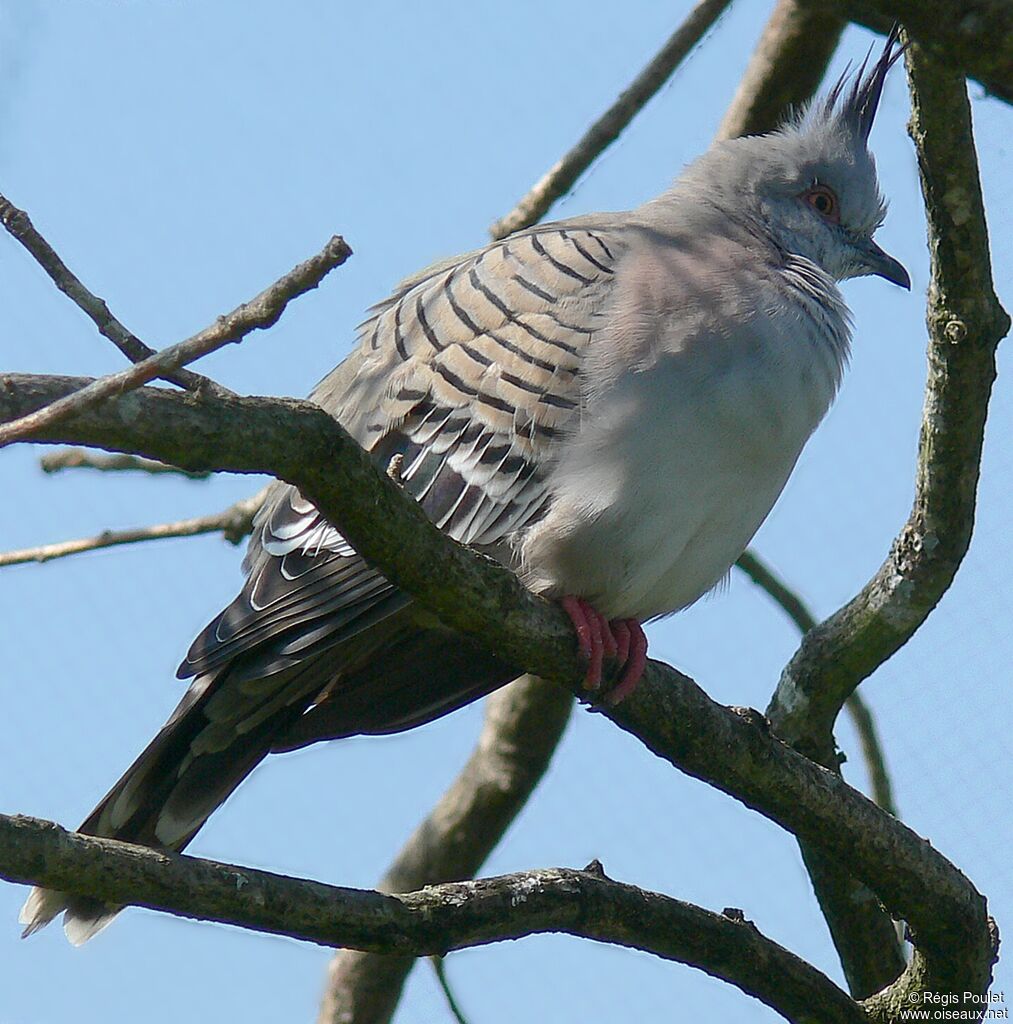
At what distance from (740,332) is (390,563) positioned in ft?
4.53

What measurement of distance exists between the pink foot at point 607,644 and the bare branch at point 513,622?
0.03 metres

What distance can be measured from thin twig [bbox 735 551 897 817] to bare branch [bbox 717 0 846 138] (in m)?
1.46

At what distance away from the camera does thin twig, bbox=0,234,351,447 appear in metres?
1.88

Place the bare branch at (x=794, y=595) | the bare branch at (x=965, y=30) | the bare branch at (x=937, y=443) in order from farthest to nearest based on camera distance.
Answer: the bare branch at (x=794, y=595) → the bare branch at (x=937, y=443) → the bare branch at (x=965, y=30)

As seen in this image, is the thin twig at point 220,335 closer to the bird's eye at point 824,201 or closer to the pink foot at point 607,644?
the pink foot at point 607,644

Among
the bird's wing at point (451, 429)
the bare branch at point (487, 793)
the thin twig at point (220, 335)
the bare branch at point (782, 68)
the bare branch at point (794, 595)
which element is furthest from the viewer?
the bare branch at point (782, 68)

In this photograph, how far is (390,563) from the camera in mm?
2438

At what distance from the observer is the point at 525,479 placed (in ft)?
11.1

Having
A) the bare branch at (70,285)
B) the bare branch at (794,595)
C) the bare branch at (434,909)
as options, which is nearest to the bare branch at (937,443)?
the bare branch at (794,595)

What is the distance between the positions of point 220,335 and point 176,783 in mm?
1792

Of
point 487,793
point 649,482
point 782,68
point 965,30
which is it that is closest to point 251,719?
point 649,482

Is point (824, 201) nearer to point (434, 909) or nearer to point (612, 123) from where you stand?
point (612, 123)

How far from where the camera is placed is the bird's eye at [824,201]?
432 centimetres

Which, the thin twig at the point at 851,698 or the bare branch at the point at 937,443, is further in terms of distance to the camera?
the thin twig at the point at 851,698
